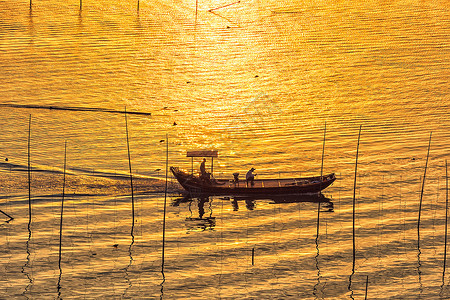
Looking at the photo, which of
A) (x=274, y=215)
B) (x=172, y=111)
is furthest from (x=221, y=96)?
(x=274, y=215)

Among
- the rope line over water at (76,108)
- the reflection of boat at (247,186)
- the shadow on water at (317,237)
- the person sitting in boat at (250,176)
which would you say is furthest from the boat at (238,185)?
the rope line over water at (76,108)

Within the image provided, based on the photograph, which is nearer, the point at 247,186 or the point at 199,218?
the point at 199,218

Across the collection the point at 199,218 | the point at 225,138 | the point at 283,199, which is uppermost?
the point at 225,138

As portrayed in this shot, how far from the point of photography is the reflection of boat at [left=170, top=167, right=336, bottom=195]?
43812mm

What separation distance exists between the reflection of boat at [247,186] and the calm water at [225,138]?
0.83 m

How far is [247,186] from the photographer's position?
144 ft

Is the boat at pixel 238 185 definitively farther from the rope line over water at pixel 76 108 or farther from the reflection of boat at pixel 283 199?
the rope line over water at pixel 76 108

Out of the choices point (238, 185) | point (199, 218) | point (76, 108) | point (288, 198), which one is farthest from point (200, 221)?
point (76, 108)

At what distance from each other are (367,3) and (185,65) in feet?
84.5

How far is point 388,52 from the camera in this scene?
70.9m

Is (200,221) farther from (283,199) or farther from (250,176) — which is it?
(283,199)

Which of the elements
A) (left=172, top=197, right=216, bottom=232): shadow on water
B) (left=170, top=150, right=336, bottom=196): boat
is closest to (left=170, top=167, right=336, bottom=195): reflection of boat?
(left=170, top=150, right=336, bottom=196): boat

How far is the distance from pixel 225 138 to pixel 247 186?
9241mm

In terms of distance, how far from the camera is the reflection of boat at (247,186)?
43.8 m
